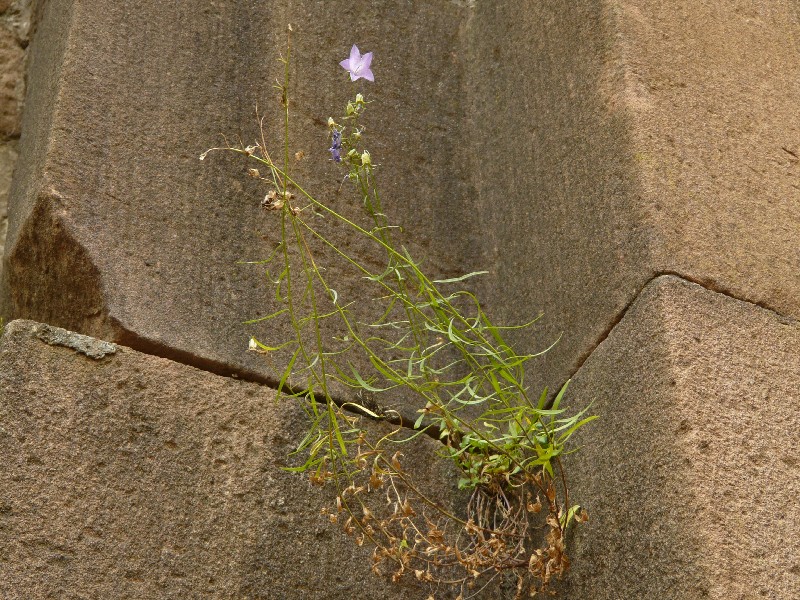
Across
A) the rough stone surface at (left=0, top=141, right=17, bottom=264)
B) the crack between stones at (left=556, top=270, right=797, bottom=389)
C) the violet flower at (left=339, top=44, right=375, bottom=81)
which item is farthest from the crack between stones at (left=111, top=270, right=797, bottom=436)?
the rough stone surface at (left=0, top=141, right=17, bottom=264)

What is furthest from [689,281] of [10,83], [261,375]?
[10,83]

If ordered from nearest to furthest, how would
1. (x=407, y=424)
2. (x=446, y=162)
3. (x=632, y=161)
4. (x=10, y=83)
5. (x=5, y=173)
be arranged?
(x=632, y=161) < (x=407, y=424) < (x=446, y=162) < (x=5, y=173) < (x=10, y=83)

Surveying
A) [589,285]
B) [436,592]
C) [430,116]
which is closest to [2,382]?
[436,592]

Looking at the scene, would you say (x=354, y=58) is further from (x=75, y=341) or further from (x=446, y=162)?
(x=75, y=341)

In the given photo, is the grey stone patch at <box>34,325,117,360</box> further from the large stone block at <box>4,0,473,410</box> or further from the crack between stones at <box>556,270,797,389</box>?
the crack between stones at <box>556,270,797,389</box>

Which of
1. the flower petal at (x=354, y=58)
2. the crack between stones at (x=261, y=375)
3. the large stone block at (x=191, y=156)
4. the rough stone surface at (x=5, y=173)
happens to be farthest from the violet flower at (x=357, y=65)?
the rough stone surface at (x=5, y=173)

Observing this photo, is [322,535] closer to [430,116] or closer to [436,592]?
[436,592]
